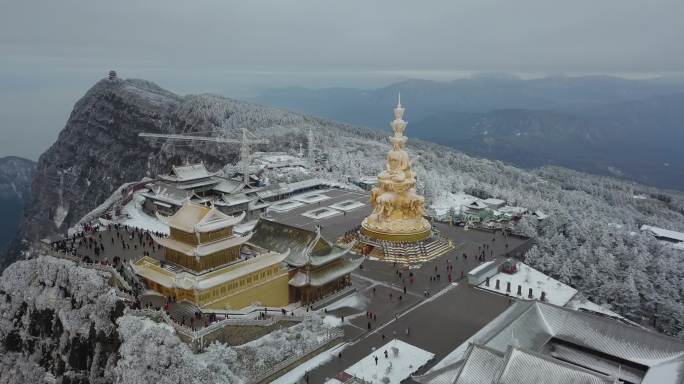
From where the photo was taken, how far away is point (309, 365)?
73.5ft

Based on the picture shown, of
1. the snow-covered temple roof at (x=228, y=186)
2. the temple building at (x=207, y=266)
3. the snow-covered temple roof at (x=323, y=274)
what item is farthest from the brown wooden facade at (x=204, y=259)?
the snow-covered temple roof at (x=228, y=186)

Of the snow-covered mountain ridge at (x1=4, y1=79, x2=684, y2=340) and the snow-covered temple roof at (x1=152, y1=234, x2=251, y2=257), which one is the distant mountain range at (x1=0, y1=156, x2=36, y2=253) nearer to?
the snow-covered mountain ridge at (x1=4, y1=79, x2=684, y2=340)

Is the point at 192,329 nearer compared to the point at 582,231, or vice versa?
the point at 192,329

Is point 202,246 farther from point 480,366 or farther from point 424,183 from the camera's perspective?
point 424,183

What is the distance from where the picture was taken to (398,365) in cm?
2219

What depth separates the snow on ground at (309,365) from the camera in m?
21.3

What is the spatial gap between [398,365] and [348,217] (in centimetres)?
2397

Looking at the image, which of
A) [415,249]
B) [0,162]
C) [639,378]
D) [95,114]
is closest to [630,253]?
[415,249]

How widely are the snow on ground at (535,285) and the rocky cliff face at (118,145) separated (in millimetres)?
58547

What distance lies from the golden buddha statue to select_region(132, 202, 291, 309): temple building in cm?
1283

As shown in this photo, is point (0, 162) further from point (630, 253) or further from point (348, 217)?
point (630, 253)

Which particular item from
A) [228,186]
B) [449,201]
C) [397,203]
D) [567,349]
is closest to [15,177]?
[228,186]

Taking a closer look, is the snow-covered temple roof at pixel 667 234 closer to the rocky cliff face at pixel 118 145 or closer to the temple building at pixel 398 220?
the temple building at pixel 398 220

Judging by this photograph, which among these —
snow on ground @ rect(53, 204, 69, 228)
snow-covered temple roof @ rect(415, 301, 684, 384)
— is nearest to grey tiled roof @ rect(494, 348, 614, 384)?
snow-covered temple roof @ rect(415, 301, 684, 384)
